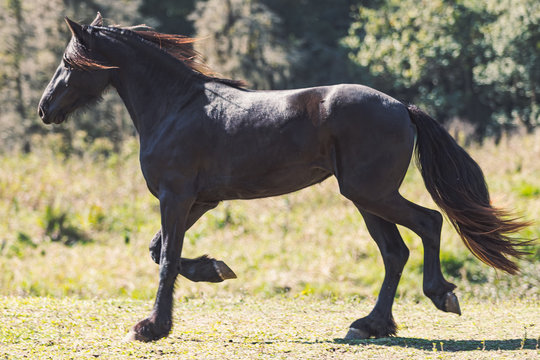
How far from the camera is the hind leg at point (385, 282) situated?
5.27 meters

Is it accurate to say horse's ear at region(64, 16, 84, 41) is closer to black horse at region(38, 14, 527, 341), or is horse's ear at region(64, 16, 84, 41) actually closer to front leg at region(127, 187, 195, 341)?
black horse at region(38, 14, 527, 341)

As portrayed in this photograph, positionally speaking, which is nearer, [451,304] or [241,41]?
[451,304]

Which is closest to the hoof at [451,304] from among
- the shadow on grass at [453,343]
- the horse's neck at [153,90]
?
the shadow on grass at [453,343]

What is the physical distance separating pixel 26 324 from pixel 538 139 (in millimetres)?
13852

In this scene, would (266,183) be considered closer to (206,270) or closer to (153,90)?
(206,270)

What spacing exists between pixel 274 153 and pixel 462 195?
1544 mm

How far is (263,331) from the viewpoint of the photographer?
5.60 m

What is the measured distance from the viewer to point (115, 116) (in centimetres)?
2130

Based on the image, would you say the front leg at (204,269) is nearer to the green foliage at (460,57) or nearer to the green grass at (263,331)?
the green grass at (263,331)

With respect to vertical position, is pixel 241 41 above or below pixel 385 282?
above

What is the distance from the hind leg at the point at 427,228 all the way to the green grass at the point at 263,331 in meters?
0.34

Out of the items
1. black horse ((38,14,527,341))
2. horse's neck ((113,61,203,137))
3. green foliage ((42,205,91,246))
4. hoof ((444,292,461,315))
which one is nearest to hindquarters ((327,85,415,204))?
black horse ((38,14,527,341))

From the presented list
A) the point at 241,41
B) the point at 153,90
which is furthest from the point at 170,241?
the point at 241,41

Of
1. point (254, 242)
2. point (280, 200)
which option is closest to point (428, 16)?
point (280, 200)
